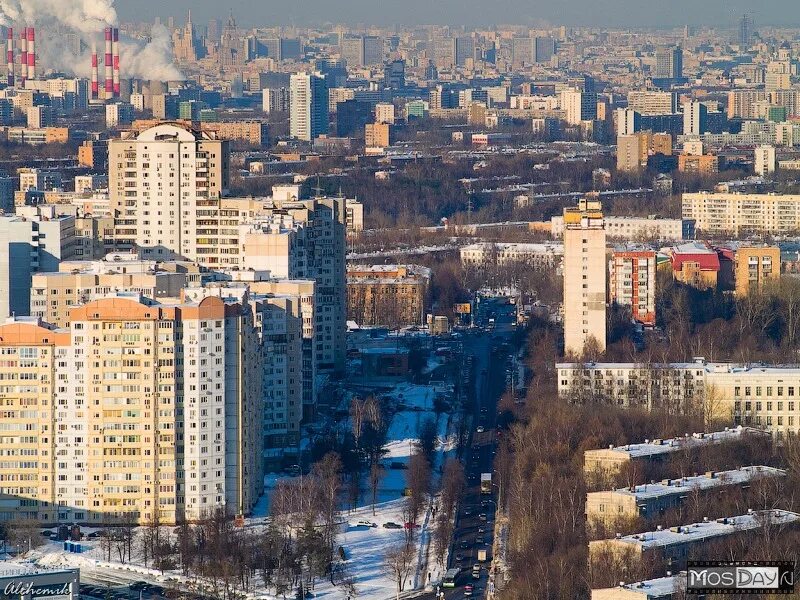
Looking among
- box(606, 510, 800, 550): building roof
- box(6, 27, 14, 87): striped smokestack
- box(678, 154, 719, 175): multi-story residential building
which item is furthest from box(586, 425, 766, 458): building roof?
box(6, 27, 14, 87): striped smokestack

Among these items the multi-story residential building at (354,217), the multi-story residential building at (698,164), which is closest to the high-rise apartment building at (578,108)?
the multi-story residential building at (698,164)

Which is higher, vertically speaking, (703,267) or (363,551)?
(703,267)

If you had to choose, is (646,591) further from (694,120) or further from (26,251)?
(694,120)

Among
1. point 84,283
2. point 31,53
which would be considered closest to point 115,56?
point 31,53

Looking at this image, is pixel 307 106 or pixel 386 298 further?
pixel 307 106

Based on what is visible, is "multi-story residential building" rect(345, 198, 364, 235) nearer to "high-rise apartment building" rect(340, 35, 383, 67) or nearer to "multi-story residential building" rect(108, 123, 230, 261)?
"multi-story residential building" rect(108, 123, 230, 261)

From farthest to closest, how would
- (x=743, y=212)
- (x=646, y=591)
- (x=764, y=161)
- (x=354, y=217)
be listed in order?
1. (x=764, y=161)
2. (x=743, y=212)
3. (x=354, y=217)
4. (x=646, y=591)

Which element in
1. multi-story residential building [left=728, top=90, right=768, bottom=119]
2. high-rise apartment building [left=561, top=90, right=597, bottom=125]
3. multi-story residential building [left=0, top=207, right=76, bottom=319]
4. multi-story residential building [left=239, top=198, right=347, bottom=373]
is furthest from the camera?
multi-story residential building [left=728, top=90, right=768, bottom=119]
